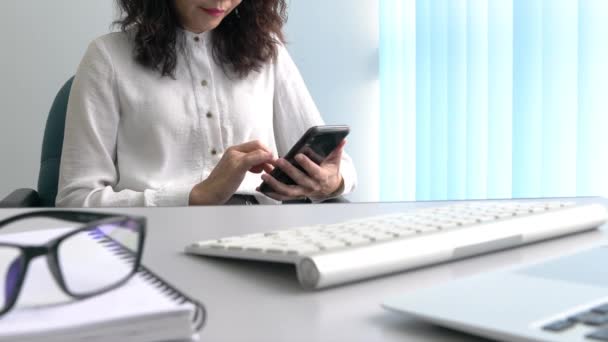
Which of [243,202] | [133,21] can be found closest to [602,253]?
[243,202]

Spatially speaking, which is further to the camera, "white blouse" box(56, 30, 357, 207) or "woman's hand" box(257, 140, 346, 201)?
"white blouse" box(56, 30, 357, 207)

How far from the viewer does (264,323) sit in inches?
14.9

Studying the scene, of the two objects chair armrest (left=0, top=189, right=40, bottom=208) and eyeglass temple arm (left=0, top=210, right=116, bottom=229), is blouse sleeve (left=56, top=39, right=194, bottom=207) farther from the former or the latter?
eyeglass temple arm (left=0, top=210, right=116, bottom=229)

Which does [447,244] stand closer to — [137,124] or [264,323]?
[264,323]

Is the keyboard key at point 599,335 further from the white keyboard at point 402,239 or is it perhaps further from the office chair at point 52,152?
the office chair at point 52,152

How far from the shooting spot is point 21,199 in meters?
1.31

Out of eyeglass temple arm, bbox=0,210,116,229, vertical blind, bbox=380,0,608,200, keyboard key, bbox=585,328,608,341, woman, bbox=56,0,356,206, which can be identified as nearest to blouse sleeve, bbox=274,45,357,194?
woman, bbox=56,0,356,206

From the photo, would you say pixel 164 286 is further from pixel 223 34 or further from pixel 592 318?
pixel 223 34

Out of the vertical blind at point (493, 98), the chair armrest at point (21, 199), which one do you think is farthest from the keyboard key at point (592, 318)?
the vertical blind at point (493, 98)

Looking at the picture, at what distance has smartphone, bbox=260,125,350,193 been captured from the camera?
1.12 meters

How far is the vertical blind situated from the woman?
73 centimetres

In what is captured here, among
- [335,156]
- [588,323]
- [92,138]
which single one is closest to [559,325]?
[588,323]

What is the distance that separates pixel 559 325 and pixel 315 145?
0.86 meters

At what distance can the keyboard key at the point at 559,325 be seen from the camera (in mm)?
315
